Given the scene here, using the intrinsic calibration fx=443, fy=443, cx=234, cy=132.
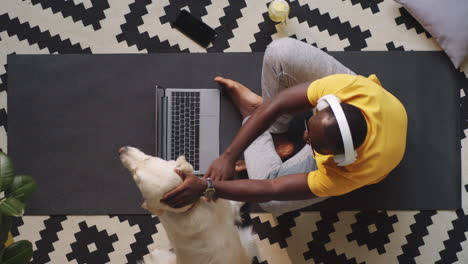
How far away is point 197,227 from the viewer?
1492 millimetres

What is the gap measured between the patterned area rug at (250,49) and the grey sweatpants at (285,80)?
11.6 inches

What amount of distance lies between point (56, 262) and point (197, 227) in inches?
40.8

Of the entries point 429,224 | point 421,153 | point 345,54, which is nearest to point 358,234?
point 429,224

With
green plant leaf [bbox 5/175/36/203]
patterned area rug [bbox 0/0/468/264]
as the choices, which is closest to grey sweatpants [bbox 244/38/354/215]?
patterned area rug [bbox 0/0/468/264]

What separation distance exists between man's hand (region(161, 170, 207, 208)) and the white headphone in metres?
0.45

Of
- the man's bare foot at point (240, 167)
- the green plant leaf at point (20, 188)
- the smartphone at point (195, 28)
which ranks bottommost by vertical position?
A: the man's bare foot at point (240, 167)

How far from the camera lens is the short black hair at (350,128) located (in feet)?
4.25

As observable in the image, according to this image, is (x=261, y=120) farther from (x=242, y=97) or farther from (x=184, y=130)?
(x=184, y=130)

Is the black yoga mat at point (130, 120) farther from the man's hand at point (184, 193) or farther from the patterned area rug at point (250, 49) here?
the man's hand at point (184, 193)

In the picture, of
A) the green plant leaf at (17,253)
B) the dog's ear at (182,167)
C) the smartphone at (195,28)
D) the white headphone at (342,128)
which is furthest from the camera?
the smartphone at (195,28)

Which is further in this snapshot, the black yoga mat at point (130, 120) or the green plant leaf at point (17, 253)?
the black yoga mat at point (130, 120)

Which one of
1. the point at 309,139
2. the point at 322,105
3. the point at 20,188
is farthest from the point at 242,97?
the point at 20,188

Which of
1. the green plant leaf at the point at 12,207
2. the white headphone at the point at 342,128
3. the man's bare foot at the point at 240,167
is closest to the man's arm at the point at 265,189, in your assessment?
the white headphone at the point at 342,128

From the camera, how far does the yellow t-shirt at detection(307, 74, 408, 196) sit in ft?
4.65
